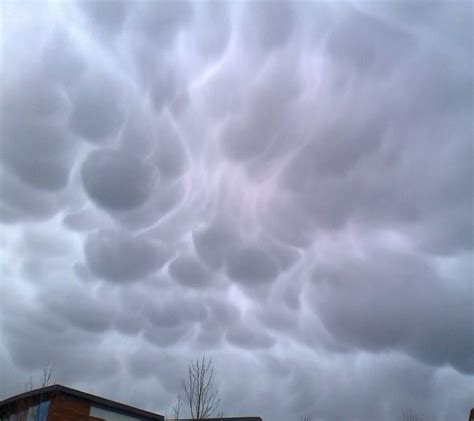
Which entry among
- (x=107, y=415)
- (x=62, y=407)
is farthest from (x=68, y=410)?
(x=107, y=415)

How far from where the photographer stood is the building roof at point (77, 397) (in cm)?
3391

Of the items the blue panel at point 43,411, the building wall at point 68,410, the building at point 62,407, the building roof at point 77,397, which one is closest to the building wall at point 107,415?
the building at point 62,407

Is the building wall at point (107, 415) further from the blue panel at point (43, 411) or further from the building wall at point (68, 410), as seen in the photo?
the blue panel at point (43, 411)

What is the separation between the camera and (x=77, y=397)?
1368 inches

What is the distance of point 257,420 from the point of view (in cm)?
3838

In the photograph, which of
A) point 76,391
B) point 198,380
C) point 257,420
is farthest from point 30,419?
point 257,420

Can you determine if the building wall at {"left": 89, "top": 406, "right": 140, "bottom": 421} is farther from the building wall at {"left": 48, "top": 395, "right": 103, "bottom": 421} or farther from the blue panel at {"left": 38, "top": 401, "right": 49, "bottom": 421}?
the blue panel at {"left": 38, "top": 401, "right": 49, "bottom": 421}

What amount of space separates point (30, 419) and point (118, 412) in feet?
20.4

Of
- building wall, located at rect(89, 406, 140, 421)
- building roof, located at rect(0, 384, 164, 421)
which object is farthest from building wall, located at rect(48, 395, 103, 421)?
building wall, located at rect(89, 406, 140, 421)

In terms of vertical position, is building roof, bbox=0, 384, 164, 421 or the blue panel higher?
building roof, bbox=0, 384, 164, 421

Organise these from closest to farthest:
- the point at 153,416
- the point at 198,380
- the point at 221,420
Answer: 1. the point at 198,380
2. the point at 221,420
3. the point at 153,416

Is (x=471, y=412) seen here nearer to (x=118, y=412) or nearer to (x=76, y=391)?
(x=118, y=412)

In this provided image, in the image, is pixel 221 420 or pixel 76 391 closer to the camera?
pixel 76 391

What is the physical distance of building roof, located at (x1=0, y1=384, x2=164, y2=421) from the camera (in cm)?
3391
